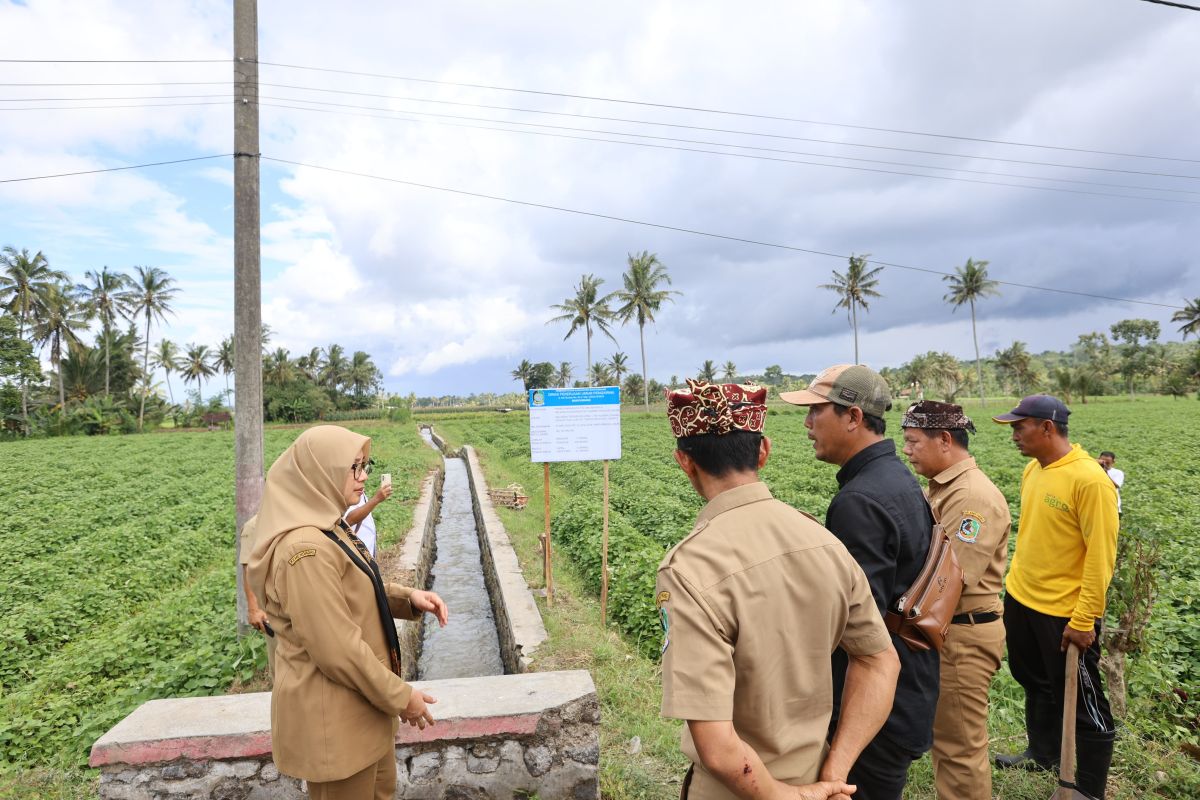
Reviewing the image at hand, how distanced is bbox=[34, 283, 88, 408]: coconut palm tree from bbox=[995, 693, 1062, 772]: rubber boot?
57538mm

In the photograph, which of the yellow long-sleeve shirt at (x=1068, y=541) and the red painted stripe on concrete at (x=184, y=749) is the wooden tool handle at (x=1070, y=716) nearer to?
the yellow long-sleeve shirt at (x=1068, y=541)

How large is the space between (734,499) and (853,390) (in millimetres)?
899

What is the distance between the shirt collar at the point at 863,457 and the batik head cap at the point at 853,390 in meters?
0.12

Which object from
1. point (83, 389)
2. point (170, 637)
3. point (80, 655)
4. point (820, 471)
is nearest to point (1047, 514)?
point (170, 637)

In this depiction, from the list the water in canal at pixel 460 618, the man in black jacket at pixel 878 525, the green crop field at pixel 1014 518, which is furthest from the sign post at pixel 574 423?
the man in black jacket at pixel 878 525

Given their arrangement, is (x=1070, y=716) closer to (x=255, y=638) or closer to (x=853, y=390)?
(x=853, y=390)

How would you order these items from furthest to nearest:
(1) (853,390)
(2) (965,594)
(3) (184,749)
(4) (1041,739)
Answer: (4) (1041,739) < (3) (184,749) < (2) (965,594) < (1) (853,390)

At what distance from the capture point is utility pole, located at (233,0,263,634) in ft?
17.5

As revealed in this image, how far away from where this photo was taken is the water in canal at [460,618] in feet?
22.9

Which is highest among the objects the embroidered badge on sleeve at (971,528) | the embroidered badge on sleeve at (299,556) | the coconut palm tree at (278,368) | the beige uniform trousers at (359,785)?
the coconut palm tree at (278,368)

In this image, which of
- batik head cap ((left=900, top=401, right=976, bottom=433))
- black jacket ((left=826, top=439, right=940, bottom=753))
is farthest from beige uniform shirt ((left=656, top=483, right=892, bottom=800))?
batik head cap ((left=900, top=401, right=976, bottom=433))

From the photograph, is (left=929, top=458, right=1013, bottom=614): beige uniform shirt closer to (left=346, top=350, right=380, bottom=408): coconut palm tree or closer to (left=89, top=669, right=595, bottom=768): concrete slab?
(left=89, top=669, right=595, bottom=768): concrete slab

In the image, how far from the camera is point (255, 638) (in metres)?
5.34

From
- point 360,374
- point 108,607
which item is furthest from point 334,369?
point 108,607
